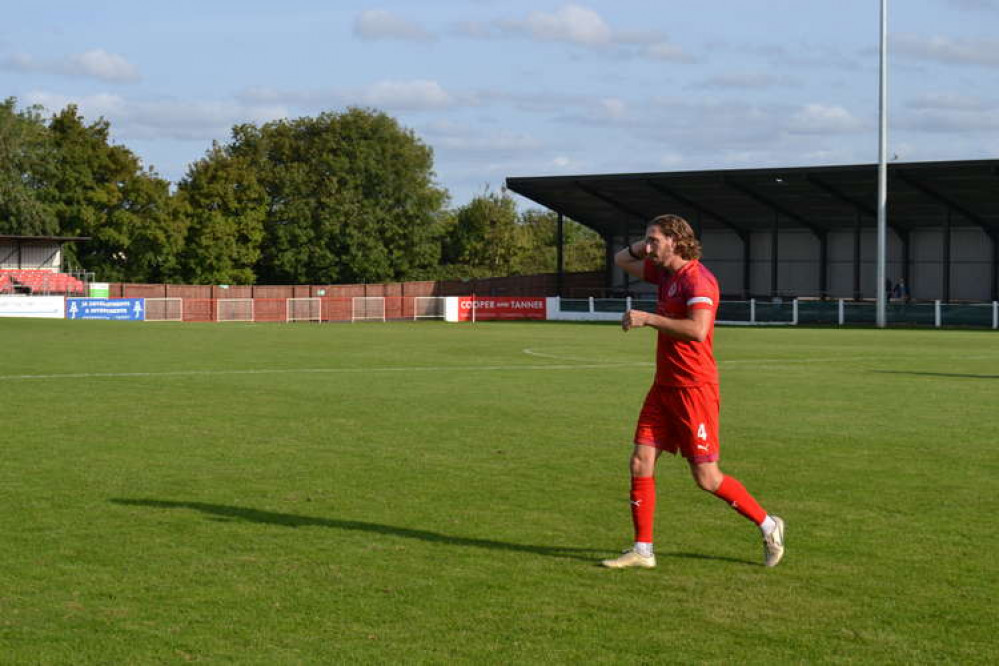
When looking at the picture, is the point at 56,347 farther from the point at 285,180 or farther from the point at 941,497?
the point at 285,180

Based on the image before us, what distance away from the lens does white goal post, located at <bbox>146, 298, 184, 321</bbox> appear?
6138cm

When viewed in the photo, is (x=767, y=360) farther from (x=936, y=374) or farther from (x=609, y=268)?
(x=609, y=268)

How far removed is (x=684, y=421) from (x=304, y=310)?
62.4m

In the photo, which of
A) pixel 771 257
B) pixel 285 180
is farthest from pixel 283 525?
pixel 285 180

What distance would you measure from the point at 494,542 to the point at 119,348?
2436 centimetres

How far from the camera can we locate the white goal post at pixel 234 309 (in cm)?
6536

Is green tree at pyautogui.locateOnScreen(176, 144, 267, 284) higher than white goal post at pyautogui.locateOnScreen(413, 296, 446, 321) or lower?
higher

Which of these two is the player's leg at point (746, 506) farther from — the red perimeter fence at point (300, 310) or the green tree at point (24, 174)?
the green tree at point (24, 174)

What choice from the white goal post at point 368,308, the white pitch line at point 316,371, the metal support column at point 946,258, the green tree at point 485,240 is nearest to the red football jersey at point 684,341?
the white pitch line at point 316,371

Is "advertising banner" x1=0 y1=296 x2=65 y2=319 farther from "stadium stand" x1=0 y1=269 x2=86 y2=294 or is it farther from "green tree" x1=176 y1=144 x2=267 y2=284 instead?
"green tree" x1=176 y1=144 x2=267 y2=284

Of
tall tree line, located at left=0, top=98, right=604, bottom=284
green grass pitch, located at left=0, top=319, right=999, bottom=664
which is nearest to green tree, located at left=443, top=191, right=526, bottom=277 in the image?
tall tree line, located at left=0, top=98, right=604, bottom=284

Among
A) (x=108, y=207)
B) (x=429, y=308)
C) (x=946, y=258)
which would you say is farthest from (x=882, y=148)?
(x=108, y=207)

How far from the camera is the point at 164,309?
204ft

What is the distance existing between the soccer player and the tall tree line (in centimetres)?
7552
